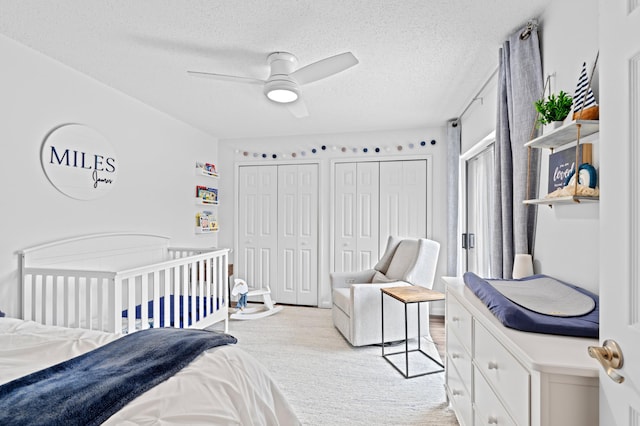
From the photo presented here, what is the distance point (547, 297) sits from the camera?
125 centimetres

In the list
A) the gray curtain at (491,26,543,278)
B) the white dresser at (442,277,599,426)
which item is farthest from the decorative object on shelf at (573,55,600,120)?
the white dresser at (442,277,599,426)

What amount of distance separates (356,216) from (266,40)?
2.61 metres

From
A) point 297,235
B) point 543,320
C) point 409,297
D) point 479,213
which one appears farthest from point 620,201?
point 297,235

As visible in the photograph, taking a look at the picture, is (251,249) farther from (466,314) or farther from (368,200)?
(466,314)

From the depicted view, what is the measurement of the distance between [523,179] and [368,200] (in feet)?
8.13

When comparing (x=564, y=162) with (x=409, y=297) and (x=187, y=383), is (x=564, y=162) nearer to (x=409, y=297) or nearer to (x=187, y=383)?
(x=409, y=297)

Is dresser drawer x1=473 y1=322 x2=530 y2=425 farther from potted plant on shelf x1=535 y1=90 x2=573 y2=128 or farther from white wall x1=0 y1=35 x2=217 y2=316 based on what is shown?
white wall x1=0 y1=35 x2=217 y2=316

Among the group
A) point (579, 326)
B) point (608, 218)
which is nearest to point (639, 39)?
point (608, 218)

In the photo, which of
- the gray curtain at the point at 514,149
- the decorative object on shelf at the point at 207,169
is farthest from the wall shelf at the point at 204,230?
the gray curtain at the point at 514,149

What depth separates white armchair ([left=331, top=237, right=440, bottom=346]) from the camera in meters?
→ 2.96

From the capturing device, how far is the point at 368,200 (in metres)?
4.21

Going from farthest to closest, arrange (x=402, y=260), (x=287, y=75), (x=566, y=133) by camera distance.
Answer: (x=402, y=260), (x=287, y=75), (x=566, y=133)

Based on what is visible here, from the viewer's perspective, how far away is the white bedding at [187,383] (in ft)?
2.86

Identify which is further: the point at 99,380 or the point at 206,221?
the point at 206,221
